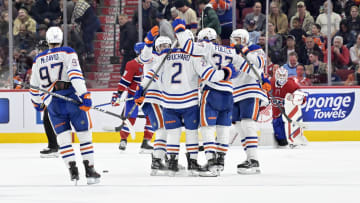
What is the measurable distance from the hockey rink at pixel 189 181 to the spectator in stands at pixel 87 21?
8.22 ft

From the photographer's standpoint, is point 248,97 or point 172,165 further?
point 248,97

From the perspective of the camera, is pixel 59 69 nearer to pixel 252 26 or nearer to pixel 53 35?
pixel 53 35

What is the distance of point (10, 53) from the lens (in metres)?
11.9

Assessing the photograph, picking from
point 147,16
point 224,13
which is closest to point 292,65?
point 224,13

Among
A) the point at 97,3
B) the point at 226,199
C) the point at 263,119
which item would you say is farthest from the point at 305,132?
the point at 226,199

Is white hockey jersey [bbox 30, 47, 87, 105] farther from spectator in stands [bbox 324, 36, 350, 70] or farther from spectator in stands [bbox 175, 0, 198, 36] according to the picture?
spectator in stands [bbox 324, 36, 350, 70]

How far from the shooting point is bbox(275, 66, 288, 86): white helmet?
1072 cm

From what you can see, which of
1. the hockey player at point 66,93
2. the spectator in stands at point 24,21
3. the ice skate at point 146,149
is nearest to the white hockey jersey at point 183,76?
the hockey player at point 66,93

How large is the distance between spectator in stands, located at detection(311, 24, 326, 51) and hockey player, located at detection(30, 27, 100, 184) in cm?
614

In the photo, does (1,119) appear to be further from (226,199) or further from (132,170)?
(226,199)

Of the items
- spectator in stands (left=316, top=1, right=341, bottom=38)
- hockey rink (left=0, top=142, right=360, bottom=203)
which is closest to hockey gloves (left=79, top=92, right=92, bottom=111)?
hockey rink (left=0, top=142, right=360, bottom=203)

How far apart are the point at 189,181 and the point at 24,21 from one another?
608 cm

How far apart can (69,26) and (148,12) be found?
1.22 meters

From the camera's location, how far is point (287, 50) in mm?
11961
